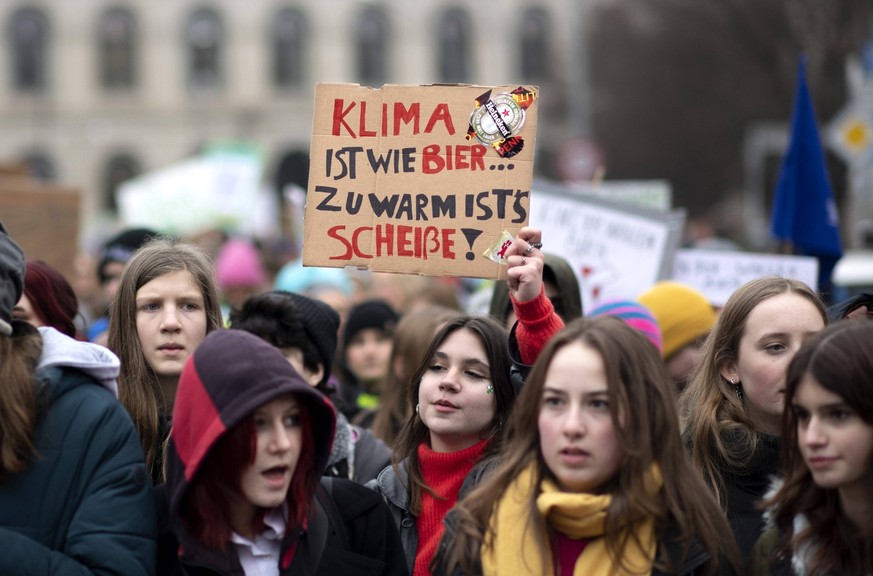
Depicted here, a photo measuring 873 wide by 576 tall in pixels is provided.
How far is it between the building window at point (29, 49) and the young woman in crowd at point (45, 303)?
47.7 meters

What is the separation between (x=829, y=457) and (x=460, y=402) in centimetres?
124

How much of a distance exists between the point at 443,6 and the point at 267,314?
48587 mm

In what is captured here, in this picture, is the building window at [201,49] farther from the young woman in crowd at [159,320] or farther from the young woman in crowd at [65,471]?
the young woman in crowd at [65,471]

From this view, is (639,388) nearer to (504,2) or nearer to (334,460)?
(334,460)

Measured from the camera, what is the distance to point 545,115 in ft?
172

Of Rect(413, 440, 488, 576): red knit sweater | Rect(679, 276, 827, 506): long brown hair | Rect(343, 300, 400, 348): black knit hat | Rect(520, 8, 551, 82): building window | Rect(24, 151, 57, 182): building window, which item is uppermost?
Rect(520, 8, 551, 82): building window

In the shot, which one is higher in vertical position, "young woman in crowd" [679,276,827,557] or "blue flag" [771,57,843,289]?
"blue flag" [771,57,843,289]

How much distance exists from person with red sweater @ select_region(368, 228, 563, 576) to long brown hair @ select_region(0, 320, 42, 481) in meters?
1.18

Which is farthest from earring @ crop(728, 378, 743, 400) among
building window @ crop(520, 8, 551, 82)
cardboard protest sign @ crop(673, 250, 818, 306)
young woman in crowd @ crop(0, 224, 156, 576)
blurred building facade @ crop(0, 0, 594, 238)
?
building window @ crop(520, 8, 551, 82)

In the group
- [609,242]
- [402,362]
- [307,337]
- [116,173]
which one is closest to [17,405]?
[307,337]

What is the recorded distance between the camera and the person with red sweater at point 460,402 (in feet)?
13.3

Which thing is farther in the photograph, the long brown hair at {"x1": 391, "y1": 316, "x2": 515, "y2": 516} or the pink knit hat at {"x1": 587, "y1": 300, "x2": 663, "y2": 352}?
the pink knit hat at {"x1": 587, "y1": 300, "x2": 663, "y2": 352}

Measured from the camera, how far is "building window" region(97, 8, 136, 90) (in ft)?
166

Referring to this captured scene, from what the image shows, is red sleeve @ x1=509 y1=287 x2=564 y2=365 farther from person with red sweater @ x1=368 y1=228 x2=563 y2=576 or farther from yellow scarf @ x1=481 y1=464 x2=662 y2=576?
yellow scarf @ x1=481 y1=464 x2=662 y2=576
